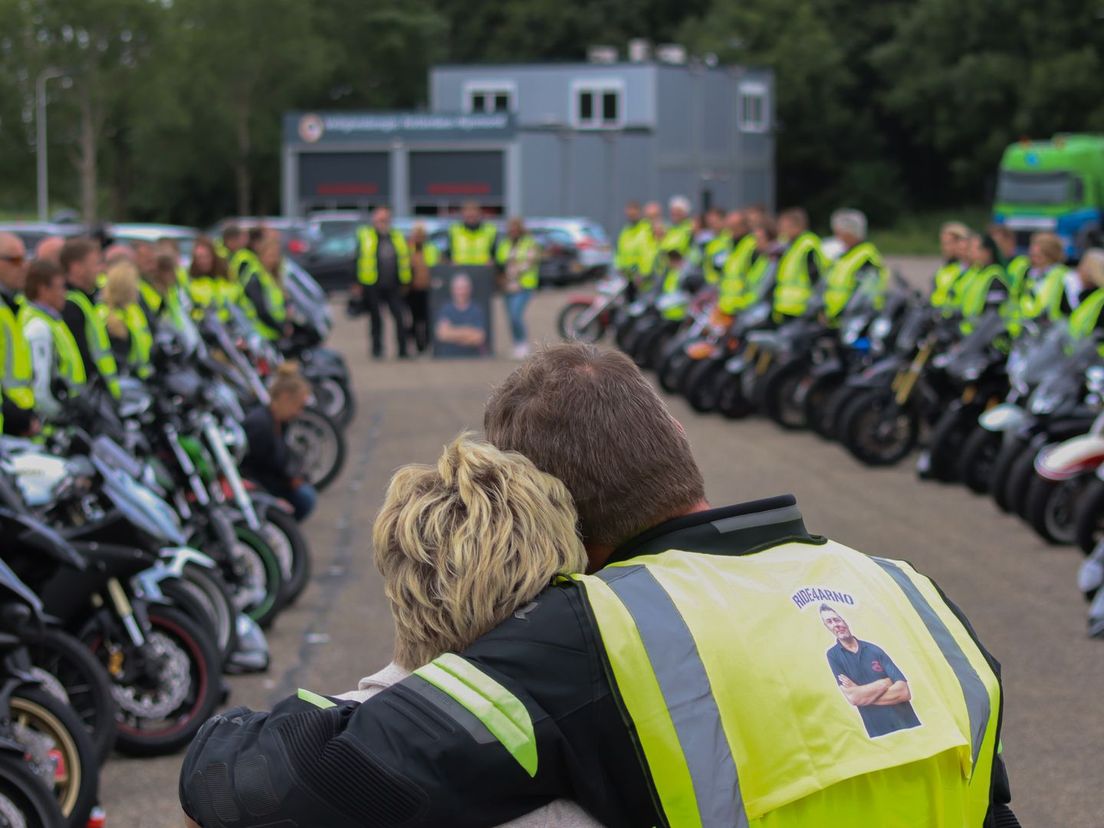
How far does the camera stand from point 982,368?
37.8ft

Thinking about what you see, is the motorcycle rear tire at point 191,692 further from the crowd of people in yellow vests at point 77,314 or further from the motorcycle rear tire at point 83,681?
the crowd of people in yellow vests at point 77,314

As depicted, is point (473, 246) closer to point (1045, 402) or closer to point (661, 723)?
point (1045, 402)

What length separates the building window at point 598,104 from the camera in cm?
5331

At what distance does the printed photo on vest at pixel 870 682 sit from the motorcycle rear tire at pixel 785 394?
1255 cm

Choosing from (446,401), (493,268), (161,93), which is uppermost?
(161,93)

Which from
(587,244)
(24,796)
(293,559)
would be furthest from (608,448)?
(587,244)

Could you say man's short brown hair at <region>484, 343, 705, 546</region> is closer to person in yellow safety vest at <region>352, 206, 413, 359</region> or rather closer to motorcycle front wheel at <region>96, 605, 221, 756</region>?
motorcycle front wheel at <region>96, 605, 221, 756</region>

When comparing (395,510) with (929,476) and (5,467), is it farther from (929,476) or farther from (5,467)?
(929,476)

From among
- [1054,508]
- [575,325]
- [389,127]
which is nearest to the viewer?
[1054,508]

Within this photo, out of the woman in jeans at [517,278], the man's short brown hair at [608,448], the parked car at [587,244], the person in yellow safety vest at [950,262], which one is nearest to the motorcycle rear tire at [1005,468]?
the person in yellow safety vest at [950,262]

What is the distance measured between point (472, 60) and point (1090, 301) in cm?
6185

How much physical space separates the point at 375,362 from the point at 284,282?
283 inches

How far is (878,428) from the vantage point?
42.5 feet

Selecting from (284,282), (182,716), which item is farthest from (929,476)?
(182,716)
